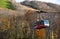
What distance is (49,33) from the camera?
7367 mm

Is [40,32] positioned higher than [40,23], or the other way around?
[40,23]

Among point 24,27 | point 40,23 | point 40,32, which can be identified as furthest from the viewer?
point 24,27

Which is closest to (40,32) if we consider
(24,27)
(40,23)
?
(40,23)

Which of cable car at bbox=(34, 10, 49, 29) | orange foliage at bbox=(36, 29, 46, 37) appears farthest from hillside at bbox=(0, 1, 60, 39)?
cable car at bbox=(34, 10, 49, 29)

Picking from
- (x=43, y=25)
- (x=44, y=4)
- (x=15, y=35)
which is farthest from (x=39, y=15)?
(x=44, y=4)

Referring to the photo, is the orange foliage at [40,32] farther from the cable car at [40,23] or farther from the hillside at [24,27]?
the cable car at [40,23]

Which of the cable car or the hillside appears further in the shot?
the hillside

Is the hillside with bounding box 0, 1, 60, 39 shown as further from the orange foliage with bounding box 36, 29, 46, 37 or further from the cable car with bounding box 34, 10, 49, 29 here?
the cable car with bounding box 34, 10, 49, 29

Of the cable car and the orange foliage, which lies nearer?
the cable car

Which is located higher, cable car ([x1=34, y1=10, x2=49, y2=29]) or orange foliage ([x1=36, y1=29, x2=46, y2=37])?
cable car ([x1=34, y1=10, x2=49, y2=29])

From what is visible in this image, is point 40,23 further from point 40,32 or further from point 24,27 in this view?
point 24,27

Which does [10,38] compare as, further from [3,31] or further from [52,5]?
[52,5]

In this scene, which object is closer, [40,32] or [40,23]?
[40,23]

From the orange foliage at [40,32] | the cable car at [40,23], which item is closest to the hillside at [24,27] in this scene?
the orange foliage at [40,32]
